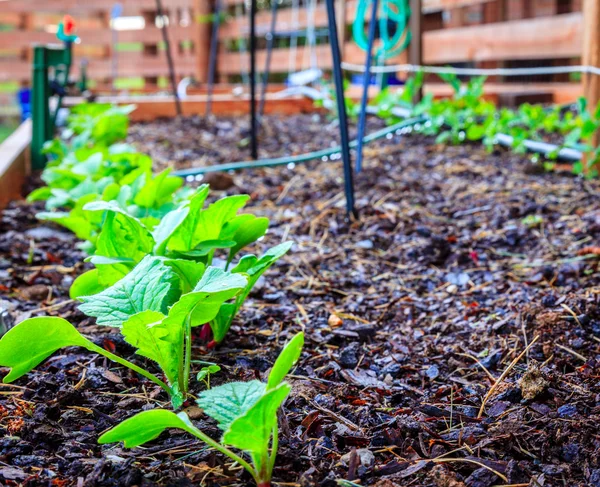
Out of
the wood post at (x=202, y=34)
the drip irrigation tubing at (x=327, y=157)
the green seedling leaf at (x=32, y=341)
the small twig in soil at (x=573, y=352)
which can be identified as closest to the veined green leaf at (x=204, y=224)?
the green seedling leaf at (x=32, y=341)

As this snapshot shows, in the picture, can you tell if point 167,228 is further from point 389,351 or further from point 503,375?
point 503,375

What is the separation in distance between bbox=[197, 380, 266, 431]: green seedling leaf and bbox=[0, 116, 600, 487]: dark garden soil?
4.5 inches

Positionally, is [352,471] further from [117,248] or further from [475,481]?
[117,248]

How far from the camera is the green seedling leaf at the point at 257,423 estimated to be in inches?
29.6

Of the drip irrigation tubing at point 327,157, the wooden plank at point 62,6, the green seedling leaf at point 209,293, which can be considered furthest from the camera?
the wooden plank at point 62,6

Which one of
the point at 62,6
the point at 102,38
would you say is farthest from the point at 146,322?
the point at 62,6

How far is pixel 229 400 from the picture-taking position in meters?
0.85

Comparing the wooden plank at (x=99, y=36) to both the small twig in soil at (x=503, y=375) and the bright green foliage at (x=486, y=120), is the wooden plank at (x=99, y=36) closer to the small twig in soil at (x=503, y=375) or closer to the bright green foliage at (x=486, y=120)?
the bright green foliage at (x=486, y=120)

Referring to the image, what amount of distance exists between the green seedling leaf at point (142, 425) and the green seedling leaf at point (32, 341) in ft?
0.73

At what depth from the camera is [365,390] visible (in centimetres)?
117

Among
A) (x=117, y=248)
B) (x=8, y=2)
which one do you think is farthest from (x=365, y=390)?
(x=8, y=2)

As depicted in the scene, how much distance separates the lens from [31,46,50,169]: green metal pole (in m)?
3.33

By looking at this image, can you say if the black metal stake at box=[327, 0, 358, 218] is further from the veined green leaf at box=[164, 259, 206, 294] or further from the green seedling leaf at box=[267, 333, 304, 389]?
the green seedling leaf at box=[267, 333, 304, 389]

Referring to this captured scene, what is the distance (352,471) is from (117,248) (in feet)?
2.04
